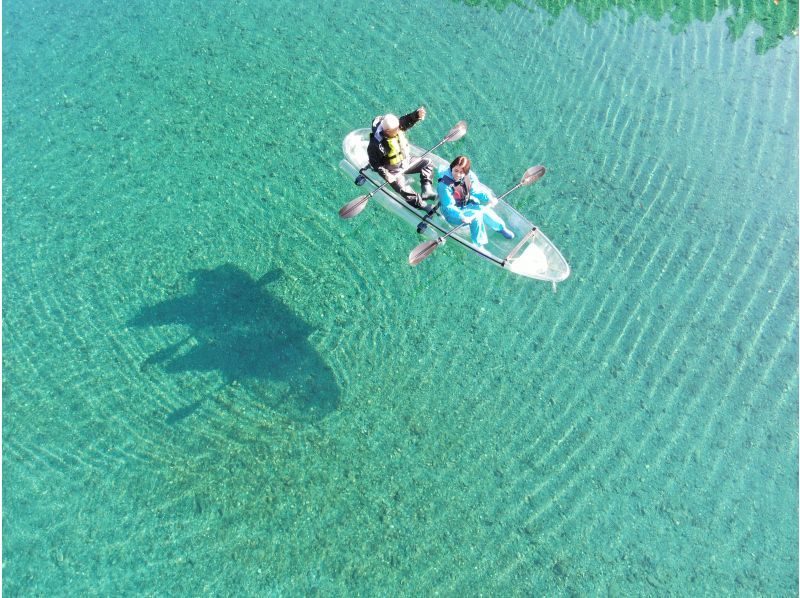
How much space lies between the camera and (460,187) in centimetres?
634

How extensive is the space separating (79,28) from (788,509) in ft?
39.0

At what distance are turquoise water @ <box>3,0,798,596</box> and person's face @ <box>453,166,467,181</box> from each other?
1.39m

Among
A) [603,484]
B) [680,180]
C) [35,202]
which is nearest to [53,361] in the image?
[35,202]

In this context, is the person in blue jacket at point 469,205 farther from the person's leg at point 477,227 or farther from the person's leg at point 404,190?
the person's leg at point 404,190

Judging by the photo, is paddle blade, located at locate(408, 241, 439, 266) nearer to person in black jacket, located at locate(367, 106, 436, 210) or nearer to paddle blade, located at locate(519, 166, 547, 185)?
person in black jacket, located at locate(367, 106, 436, 210)

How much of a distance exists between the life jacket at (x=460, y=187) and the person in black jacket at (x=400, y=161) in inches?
18.5

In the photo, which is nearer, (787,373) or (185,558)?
(185,558)

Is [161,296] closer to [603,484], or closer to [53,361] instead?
[53,361]

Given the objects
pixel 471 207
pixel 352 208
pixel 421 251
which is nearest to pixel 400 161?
pixel 352 208

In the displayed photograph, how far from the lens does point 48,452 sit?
6398 mm

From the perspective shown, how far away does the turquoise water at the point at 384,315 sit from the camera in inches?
239

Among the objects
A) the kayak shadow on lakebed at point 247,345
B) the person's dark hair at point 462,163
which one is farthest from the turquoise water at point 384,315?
the person's dark hair at point 462,163

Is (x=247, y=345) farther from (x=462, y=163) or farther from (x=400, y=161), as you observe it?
(x=462, y=163)

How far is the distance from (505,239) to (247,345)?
3394 millimetres
